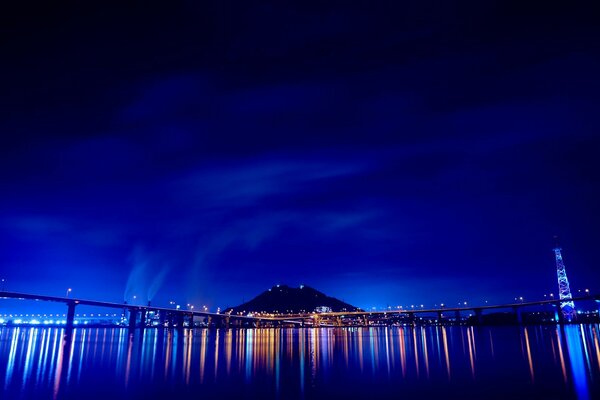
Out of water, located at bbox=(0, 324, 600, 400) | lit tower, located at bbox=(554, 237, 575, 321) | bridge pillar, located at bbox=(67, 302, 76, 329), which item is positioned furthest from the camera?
lit tower, located at bbox=(554, 237, 575, 321)

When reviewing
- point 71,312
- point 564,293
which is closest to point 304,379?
point 71,312

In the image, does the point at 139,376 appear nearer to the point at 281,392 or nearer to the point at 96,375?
the point at 96,375

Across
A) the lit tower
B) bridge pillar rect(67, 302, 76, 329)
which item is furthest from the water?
the lit tower

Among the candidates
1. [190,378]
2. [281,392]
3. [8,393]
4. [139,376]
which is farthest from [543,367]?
[8,393]

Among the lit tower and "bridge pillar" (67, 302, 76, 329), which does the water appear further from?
the lit tower

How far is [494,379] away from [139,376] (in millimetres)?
20309

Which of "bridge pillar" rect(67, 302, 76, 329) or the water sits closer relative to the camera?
the water

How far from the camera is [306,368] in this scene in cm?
2948

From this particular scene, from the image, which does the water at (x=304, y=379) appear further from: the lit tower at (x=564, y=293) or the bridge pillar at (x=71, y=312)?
the lit tower at (x=564, y=293)

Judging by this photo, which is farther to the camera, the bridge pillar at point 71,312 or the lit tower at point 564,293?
the lit tower at point 564,293

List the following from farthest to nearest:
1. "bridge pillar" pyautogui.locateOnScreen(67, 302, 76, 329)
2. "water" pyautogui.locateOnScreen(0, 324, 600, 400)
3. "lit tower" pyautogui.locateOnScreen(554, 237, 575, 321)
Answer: "lit tower" pyautogui.locateOnScreen(554, 237, 575, 321), "bridge pillar" pyautogui.locateOnScreen(67, 302, 76, 329), "water" pyautogui.locateOnScreen(0, 324, 600, 400)

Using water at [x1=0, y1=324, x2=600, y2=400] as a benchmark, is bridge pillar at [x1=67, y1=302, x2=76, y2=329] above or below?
above

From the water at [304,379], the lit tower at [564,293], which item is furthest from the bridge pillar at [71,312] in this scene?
the lit tower at [564,293]

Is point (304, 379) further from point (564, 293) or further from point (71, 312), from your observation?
point (564, 293)
